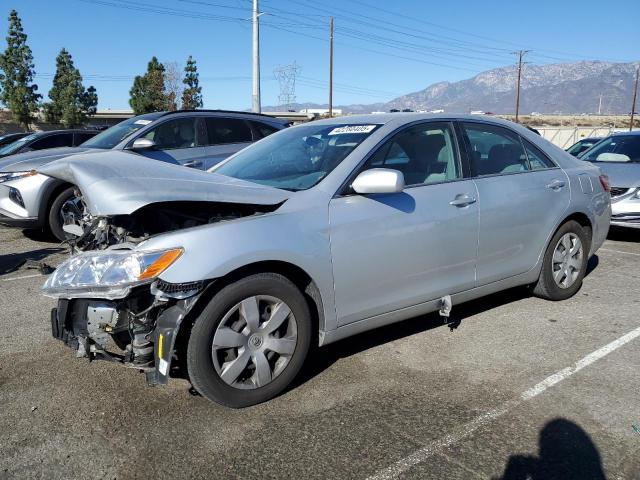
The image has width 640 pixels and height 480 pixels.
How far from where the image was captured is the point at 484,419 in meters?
3.03

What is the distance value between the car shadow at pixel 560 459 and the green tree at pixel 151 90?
5583 cm

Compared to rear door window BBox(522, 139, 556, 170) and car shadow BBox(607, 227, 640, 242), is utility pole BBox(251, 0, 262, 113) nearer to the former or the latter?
car shadow BBox(607, 227, 640, 242)

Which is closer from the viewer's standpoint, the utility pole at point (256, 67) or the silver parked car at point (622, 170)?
the silver parked car at point (622, 170)

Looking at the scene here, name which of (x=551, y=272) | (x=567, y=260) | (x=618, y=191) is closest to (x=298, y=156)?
(x=551, y=272)

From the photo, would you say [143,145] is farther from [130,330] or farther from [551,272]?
[551,272]

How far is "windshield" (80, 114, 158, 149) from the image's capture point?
8133 millimetres

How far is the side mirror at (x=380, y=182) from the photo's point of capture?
3.29 meters

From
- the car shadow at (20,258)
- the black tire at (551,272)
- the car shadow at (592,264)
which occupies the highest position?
the black tire at (551,272)

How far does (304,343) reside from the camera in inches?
129

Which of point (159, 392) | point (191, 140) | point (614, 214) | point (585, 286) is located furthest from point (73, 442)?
point (614, 214)

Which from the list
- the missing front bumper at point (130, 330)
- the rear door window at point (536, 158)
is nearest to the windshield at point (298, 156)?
the missing front bumper at point (130, 330)

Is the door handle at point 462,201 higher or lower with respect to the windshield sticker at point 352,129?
lower

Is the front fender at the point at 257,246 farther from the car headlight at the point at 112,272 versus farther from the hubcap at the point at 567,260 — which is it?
the hubcap at the point at 567,260

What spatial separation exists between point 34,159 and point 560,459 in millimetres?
7663
